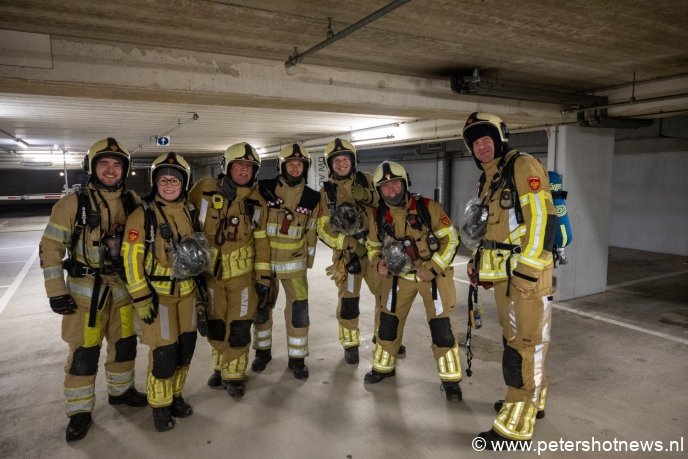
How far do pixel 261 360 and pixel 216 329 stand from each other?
757 mm

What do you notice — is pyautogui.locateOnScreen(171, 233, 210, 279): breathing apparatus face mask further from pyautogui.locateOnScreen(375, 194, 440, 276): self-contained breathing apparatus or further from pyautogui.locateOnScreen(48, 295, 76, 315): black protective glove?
pyautogui.locateOnScreen(375, 194, 440, 276): self-contained breathing apparatus

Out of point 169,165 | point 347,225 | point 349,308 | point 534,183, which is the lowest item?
point 349,308

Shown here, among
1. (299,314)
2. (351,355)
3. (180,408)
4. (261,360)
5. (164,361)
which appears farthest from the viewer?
(351,355)

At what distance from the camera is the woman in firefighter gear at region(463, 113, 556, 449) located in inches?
108

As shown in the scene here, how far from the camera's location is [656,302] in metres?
6.40

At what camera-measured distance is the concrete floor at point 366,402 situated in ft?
9.92

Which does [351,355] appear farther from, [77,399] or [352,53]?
[352,53]

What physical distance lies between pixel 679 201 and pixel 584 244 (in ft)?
16.9

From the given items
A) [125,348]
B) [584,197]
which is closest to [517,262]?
[125,348]

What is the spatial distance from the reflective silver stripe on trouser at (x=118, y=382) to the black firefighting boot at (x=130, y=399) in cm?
4

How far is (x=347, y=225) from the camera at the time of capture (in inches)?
153

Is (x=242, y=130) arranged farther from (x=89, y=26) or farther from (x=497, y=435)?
(x=497, y=435)

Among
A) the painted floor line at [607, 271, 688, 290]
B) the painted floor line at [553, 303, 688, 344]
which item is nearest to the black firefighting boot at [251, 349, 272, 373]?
the painted floor line at [553, 303, 688, 344]

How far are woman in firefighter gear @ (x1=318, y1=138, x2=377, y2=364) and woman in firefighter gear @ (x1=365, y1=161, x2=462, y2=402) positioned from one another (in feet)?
1.36
